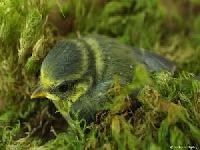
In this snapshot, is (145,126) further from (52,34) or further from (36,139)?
(52,34)

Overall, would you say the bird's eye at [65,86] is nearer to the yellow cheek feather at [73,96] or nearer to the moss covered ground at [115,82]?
the yellow cheek feather at [73,96]

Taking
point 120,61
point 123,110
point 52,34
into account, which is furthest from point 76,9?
point 123,110

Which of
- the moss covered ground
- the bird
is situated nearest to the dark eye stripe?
the bird

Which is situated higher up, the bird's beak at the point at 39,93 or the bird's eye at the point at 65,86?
the bird's eye at the point at 65,86

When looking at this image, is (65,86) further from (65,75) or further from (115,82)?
(115,82)

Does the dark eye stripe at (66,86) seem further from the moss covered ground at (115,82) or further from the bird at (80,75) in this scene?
the moss covered ground at (115,82)

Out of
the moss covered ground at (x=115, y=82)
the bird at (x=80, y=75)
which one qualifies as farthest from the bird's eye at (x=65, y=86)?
the moss covered ground at (x=115, y=82)

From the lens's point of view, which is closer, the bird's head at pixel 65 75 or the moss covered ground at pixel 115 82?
the moss covered ground at pixel 115 82

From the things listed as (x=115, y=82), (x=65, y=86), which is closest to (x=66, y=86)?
(x=65, y=86)
